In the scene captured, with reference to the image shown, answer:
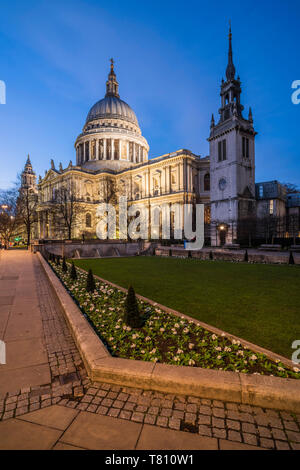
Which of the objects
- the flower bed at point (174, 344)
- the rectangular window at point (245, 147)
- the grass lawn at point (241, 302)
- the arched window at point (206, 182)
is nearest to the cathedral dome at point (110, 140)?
the arched window at point (206, 182)

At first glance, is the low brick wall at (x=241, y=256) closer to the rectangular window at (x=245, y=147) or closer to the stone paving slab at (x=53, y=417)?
the stone paving slab at (x=53, y=417)

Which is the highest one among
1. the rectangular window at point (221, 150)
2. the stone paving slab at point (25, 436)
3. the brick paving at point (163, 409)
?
the rectangular window at point (221, 150)

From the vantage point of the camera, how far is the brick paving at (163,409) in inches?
94.9

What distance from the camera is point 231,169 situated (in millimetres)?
42062

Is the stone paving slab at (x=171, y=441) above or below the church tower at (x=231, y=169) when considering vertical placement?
below

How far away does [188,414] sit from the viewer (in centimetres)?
270

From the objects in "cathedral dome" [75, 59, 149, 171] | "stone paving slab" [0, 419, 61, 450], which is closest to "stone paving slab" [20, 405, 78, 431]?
"stone paving slab" [0, 419, 61, 450]

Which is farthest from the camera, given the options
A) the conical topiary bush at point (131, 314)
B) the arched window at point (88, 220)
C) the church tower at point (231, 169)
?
the arched window at point (88, 220)

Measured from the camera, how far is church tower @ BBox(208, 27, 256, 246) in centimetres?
4122

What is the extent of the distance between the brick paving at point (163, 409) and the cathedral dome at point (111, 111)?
274 feet

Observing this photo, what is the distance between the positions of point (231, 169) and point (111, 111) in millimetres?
54157

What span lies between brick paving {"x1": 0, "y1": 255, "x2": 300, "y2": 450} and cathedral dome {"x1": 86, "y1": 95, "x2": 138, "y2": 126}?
83.5m

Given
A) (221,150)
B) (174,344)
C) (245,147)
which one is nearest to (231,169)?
(221,150)
